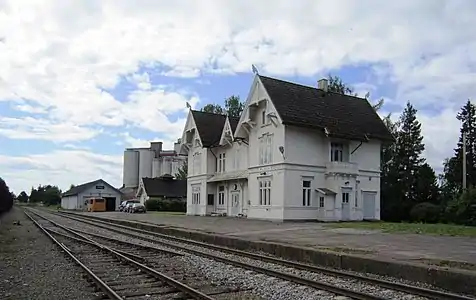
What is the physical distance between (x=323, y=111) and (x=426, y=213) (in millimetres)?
16562

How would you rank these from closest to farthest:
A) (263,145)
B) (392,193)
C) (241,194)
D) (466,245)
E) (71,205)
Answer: (466,245)
(263,145)
(241,194)
(392,193)
(71,205)

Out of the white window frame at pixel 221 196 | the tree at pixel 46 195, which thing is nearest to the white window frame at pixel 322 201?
the white window frame at pixel 221 196

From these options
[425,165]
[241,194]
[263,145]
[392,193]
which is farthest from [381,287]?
[425,165]

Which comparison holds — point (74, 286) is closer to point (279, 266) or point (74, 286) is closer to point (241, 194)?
point (279, 266)

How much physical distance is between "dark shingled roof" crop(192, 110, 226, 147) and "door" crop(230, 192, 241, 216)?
5.82 meters

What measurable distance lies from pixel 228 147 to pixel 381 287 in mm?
34028

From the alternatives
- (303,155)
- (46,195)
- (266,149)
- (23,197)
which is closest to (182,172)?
(266,149)

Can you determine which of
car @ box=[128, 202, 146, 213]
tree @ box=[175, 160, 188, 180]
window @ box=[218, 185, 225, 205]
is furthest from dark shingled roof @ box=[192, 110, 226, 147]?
tree @ box=[175, 160, 188, 180]

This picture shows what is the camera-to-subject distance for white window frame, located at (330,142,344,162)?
36.8 meters

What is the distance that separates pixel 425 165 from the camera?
63.3 metres

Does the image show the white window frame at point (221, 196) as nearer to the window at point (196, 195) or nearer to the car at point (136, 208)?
the window at point (196, 195)

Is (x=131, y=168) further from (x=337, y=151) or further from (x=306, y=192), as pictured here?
(x=306, y=192)

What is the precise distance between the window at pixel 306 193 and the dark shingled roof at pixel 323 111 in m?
3.68

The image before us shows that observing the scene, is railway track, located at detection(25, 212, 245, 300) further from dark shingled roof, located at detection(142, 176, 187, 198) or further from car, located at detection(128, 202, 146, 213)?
dark shingled roof, located at detection(142, 176, 187, 198)
